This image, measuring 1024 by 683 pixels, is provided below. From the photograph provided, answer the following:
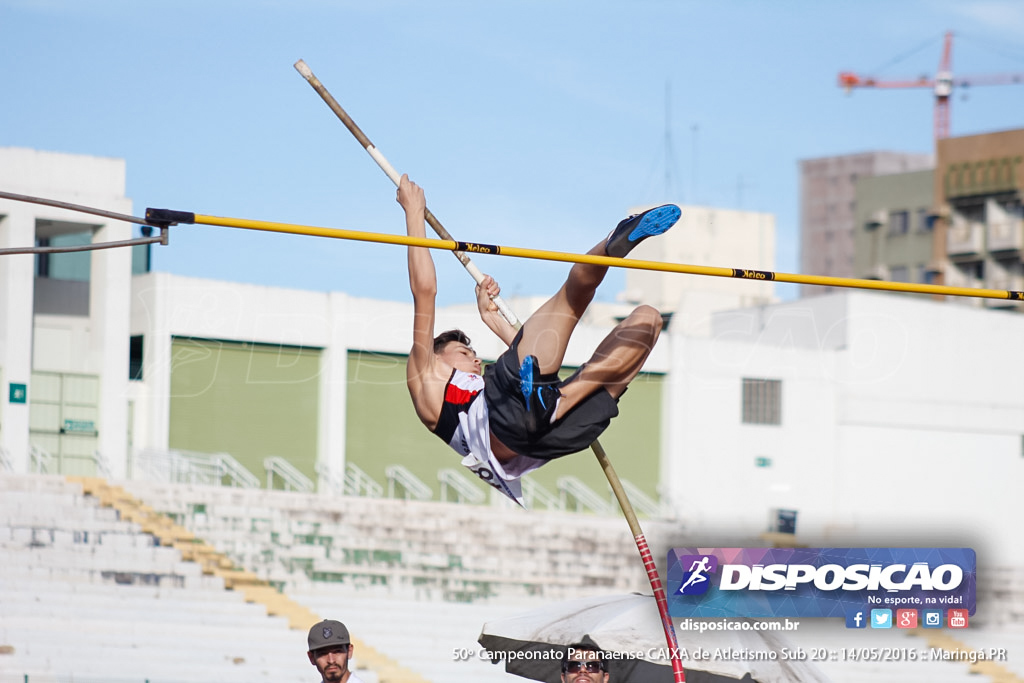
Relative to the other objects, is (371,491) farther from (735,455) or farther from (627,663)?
(627,663)

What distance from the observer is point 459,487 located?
2472cm

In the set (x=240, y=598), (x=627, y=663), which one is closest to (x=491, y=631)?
(x=627, y=663)

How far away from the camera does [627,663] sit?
10773 millimetres

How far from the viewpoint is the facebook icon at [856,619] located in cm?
1600

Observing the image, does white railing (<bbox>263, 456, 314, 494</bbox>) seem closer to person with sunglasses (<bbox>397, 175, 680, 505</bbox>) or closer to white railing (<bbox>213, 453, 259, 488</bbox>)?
white railing (<bbox>213, 453, 259, 488</bbox>)

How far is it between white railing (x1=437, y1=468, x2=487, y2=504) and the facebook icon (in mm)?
9526

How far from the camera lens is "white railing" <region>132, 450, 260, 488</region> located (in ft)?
70.3

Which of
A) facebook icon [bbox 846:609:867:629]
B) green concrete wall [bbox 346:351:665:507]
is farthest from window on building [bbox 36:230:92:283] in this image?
facebook icon [bbox 846:609:867:629]

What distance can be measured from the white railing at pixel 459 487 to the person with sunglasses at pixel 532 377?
1799 centimetres

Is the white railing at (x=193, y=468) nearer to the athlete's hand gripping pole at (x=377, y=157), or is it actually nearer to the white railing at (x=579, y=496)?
the white railing at (x=579, y=496)

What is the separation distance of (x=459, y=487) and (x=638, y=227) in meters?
19.0

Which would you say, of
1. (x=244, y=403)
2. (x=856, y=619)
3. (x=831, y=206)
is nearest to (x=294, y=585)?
(x=244, y=403)

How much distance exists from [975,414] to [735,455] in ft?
15.9

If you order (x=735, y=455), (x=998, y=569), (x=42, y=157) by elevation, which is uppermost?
(x=42, y=157)
